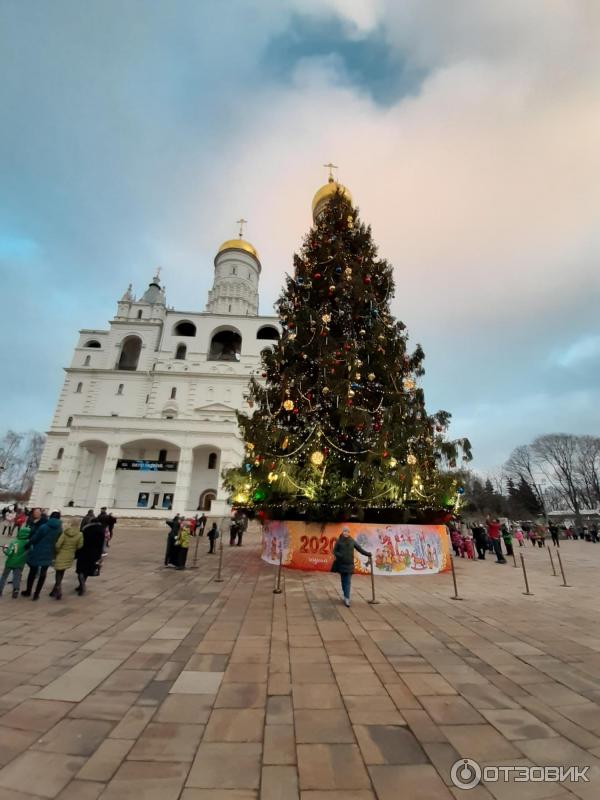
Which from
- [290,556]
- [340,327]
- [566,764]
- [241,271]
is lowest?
[566,764]

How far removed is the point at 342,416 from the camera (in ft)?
37.6

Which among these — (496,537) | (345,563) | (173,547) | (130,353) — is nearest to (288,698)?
(345,563)

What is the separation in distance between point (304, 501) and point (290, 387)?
385 cm

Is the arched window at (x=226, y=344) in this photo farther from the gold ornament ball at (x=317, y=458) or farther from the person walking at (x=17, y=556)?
the person walking at (x=17, y=556)

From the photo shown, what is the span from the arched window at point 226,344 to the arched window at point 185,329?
10.5ft

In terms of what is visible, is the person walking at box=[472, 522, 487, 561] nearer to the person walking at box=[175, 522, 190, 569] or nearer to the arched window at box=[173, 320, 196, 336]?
the person walking at box=[175, 522, 190, 569]

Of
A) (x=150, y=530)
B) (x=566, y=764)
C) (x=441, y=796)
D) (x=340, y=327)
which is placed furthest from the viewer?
(x=150, y=530)

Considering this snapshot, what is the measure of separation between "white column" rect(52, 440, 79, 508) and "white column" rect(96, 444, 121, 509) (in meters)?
2.76

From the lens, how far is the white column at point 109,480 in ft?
108

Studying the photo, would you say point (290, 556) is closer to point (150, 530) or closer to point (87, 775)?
point (87, 775)

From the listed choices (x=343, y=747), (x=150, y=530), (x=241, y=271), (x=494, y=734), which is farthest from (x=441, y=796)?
(x=241, y=271)

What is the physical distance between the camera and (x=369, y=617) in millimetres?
6785

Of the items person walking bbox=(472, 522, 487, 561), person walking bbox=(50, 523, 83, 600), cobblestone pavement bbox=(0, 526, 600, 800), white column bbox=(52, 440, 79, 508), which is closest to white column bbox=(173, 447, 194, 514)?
white column bbox=(52, 440, 79, 508)

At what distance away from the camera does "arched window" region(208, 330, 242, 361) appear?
5225 cm
